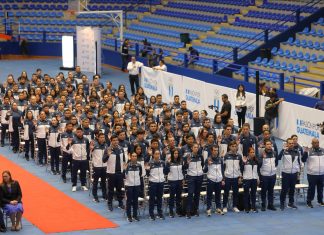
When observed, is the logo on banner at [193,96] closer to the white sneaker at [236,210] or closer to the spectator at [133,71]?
the spectator at [133,71]

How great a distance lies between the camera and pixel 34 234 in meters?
22.2

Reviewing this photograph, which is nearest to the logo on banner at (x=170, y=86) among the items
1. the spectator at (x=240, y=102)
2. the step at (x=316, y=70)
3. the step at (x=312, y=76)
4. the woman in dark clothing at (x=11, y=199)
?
the step at (x=312, y=76)

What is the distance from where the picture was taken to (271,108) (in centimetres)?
3225

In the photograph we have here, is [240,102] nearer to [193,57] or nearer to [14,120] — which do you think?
[14,120]

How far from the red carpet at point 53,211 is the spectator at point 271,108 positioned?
8607 mm

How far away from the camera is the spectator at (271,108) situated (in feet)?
106

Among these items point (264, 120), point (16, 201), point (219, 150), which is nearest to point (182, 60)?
point (264, 120)

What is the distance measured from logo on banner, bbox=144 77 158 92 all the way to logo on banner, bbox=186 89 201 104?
8.12ft

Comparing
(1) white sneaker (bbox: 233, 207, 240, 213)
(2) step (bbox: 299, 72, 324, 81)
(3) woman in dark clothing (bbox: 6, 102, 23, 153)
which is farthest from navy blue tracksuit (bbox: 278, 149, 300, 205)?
(2) step (bbox: 299, 72, 324, 81)

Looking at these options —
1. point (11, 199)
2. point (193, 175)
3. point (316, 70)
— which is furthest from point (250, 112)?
point (11, 199)

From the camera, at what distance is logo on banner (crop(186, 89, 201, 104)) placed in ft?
121

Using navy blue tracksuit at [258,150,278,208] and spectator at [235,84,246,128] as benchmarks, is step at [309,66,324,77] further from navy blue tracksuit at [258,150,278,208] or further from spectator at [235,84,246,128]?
navy blue tracksuit at [258,150,278,208]

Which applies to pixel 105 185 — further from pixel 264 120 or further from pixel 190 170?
pixel 264 120

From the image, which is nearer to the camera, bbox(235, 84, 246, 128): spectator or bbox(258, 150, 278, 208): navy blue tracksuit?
bbox(258, 150, 278, 208): navy blue tracksuit
